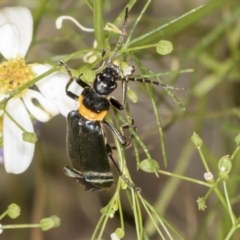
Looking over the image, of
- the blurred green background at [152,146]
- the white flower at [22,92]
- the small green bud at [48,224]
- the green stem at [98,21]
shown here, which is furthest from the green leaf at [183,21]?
the blurred green background at [152,146]

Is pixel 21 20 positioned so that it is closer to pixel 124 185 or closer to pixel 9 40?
pixel 9 40

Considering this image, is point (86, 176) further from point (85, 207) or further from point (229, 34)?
point (85, 207)

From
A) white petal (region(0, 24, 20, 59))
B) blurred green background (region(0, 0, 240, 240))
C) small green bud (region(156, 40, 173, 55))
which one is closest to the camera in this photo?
small green bud (region(156, 40, 173, 55))

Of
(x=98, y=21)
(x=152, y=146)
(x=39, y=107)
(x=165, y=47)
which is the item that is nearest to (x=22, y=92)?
(x=39, y=107)

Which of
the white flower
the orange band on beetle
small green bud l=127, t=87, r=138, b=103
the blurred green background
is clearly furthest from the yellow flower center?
the blurred green background

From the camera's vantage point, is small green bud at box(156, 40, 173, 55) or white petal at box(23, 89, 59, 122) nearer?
small green bud at box(156, 40, 173, 55)

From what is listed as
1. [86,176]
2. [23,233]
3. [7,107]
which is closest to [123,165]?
[86,176]

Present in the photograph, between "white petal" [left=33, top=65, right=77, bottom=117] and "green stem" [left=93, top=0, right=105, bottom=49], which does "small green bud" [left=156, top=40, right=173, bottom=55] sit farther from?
"white petal" [left=33, top=65, right=77, bottom=117]

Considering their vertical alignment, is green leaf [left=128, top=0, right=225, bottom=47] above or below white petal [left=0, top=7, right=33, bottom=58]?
below
